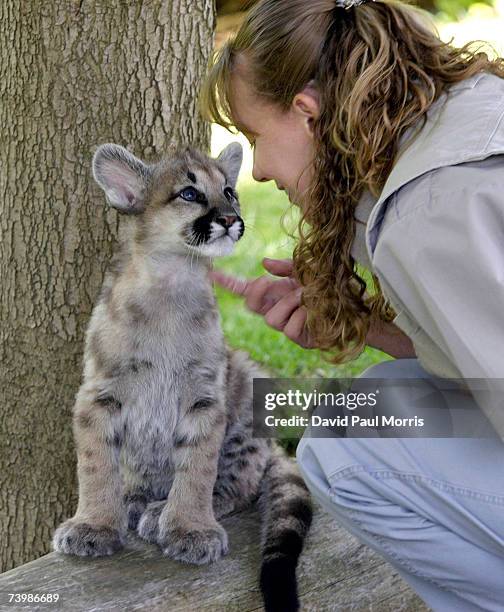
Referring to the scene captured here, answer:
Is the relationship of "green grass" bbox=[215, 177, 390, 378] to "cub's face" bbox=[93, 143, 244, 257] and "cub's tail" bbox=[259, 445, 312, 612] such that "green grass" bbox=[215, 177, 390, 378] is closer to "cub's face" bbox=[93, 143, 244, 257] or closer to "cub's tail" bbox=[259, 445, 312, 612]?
"cub's face" bbox=[93, 143, 244, 257]

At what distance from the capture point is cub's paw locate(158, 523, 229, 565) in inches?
127

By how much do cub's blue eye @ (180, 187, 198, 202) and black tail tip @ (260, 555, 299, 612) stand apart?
4.24 ft

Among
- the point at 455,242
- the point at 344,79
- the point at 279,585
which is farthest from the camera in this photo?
the point at 279,585

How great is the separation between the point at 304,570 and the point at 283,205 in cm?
521

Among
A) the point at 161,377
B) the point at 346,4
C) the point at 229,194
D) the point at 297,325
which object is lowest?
the point at 161,377

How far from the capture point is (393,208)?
2467mm

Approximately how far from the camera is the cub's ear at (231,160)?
365 centimetres

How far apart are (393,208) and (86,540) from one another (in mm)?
1594

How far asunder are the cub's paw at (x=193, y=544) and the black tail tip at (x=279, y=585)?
21 cm

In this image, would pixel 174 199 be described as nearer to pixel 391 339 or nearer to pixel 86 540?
pixel 391 339

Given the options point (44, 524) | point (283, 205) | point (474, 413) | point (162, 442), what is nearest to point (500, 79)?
point (474, 413)

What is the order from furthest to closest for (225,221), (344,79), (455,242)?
(225,221) < (344,79) < (455,242)

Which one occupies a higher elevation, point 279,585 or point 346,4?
point 346,4

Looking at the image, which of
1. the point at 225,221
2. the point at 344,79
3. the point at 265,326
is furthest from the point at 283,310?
the point at 265,326
